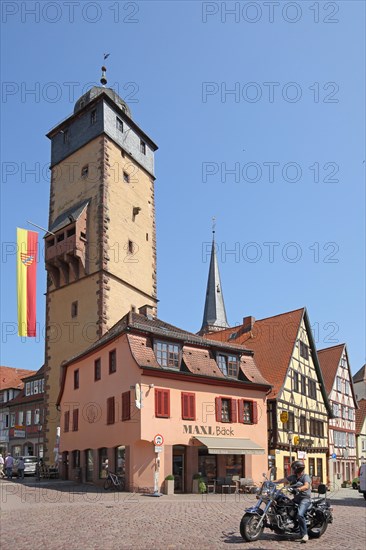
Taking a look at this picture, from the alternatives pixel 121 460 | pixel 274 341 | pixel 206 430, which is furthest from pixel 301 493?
pixel 274 341

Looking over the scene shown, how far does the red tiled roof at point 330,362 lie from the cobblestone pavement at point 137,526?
28.8m

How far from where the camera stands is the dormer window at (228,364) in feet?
105

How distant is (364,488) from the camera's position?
1118 inches

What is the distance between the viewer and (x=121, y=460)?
28078mm

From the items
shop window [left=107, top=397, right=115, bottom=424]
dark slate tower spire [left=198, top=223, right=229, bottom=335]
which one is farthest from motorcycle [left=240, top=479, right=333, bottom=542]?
dark slate tower spire [left=198, top=223, right=229, bottom=335]

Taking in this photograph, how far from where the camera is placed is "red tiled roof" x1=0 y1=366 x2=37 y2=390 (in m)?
69.9

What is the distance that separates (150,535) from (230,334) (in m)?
34.0

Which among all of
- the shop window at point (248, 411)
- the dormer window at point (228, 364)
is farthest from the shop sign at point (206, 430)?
the dormer window at point (228, 364)

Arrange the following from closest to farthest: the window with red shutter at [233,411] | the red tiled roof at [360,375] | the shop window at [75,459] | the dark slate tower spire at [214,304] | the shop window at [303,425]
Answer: the window with red shutter at [233,411], the shop window at [75,459], the shop window at [303,425], the dark slate tower spire at [214,304], the red tiled roof at [360,375]

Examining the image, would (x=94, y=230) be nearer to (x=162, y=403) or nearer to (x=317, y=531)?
(x=162, y=403)

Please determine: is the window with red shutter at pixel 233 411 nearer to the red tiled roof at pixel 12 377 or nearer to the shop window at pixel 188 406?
the shop window at pixel 188 406

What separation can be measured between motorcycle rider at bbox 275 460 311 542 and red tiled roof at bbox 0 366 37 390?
59143 mm

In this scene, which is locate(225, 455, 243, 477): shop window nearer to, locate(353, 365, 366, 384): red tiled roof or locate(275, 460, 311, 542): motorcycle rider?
locate(275, 460, 311, 542): motorcycle rider

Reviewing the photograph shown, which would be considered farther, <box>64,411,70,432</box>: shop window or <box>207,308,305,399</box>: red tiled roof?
<box>207,308,305,399</box>: red tiled roof
